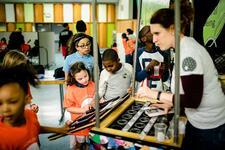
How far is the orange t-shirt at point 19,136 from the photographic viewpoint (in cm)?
135

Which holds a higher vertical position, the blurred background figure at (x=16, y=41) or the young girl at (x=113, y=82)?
the blurred background figure at (x=16, y=41)

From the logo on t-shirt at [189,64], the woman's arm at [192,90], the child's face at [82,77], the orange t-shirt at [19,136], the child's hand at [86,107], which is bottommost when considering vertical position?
the child's hand at [86,107]

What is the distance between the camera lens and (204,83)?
1.34 meters

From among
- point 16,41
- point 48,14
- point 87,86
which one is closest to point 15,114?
point 87,86

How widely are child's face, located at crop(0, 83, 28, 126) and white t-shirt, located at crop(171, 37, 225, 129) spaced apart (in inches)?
32.0

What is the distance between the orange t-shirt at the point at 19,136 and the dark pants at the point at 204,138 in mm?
833

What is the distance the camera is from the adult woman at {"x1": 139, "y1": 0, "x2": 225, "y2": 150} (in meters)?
1.27

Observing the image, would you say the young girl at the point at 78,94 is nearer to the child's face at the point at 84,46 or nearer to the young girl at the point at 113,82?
the young girl at the point at 113,82

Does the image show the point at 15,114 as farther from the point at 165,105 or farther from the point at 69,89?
the point at 69,89

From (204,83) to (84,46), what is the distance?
2089mm

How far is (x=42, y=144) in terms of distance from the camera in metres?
3.28

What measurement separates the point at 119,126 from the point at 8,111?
599 millimetres

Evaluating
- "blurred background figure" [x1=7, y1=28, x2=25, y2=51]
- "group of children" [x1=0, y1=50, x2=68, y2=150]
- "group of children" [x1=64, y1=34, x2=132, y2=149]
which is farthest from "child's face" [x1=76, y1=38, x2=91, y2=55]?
"blurred background figure" [x1=7, y1=28, x2=25, y2=51]

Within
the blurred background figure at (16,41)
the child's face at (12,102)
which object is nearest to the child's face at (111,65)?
the child's face at (12,102)
